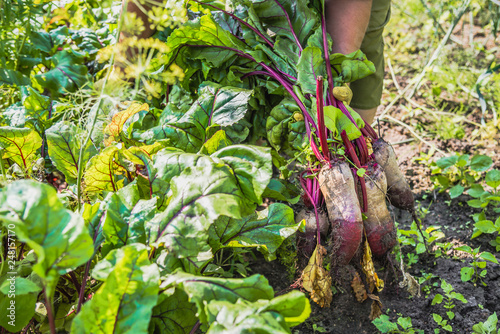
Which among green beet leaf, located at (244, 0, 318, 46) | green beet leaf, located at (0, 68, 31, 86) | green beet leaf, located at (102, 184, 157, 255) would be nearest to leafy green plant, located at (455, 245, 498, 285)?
green beet leaf, located at (244, 0, 318, 46)

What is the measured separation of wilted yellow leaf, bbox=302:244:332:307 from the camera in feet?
5.01

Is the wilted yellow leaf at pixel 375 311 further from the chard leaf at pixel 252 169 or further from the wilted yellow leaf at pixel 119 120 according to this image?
the wilted yellow leaf at pixel 119 120

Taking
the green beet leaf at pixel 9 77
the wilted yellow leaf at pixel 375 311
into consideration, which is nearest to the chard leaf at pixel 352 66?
the wilted yellow leaf at pixel 375 311

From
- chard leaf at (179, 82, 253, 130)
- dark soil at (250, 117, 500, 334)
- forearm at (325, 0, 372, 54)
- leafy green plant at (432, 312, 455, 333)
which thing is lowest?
dark soil at (250, 117, 500, 334)

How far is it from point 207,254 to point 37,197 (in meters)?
0.48

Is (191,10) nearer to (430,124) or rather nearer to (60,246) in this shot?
(60,246)

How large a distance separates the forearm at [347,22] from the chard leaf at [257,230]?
0.94m

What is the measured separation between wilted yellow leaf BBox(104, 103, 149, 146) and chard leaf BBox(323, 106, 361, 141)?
0.74 metres

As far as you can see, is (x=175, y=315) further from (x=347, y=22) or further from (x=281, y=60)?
(x=347, y=22)

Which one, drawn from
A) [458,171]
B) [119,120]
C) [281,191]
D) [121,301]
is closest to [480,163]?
[458,171]

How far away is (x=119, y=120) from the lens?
162 cm

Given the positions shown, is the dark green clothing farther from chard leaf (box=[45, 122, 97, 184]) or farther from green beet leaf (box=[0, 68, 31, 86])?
green beet leaf (box=[0, 68, 31, 86])

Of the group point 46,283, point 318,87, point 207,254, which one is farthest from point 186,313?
point 318,87

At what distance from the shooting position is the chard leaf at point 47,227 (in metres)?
0.88
